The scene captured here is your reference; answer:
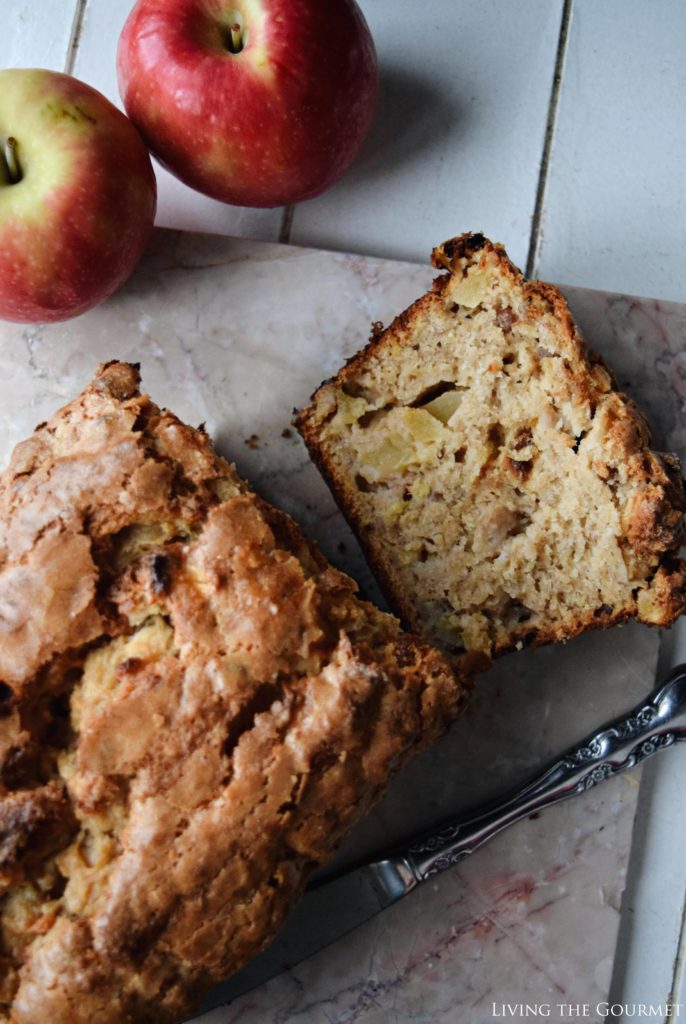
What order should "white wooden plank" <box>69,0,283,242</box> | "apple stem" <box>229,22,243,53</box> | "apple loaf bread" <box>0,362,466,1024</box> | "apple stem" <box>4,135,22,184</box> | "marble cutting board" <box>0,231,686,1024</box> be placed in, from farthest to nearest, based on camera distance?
"white wooden plank" <box>69,0,283,242</box> < "marble cutting board" <box>0,231,686,1024</box> < "apple stem" <box>229,22,243,53</box> < "apple stem" <box>4,135,22,184</box> < "apple loaf bread" <box>0,362,466,1024</box>

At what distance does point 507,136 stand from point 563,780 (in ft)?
5.74

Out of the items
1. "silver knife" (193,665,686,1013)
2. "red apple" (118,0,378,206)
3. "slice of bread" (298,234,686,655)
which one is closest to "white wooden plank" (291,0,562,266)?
"red apple" (118,0,378,206)

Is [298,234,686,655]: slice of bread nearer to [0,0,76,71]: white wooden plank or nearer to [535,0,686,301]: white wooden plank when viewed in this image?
[535,0,686,301]: white wooden plank

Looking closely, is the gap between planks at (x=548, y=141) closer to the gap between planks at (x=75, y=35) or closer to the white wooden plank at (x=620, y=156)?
the white wooden plank at (x=620, y=156)

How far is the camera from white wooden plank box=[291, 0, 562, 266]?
9.14 ft

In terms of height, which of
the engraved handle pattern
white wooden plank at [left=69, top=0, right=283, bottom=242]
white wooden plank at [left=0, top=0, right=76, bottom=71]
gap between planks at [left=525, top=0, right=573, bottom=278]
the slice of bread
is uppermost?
white wooden plank at [left=0, top=0, right=76, bottom=71]

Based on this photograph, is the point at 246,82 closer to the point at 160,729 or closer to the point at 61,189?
the point at 61,189

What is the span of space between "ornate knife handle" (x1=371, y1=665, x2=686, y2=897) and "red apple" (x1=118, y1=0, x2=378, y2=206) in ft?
5.24

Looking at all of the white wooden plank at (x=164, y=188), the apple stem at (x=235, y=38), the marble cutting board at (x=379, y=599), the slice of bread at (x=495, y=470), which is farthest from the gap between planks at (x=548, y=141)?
the apple stem at (x=235, y=38)

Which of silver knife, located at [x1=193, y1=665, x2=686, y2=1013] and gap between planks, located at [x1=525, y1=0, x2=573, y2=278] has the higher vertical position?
gap between planks, located at [x1=525, y1=0, x2=573, y2=278]

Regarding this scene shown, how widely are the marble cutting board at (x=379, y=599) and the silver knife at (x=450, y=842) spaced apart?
0.07 metres

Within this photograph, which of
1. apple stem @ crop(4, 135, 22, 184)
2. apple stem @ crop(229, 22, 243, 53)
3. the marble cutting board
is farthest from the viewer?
the marble cutting board

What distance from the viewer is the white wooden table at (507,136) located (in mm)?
2785

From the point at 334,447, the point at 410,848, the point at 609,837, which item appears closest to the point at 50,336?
the point at 334,447
